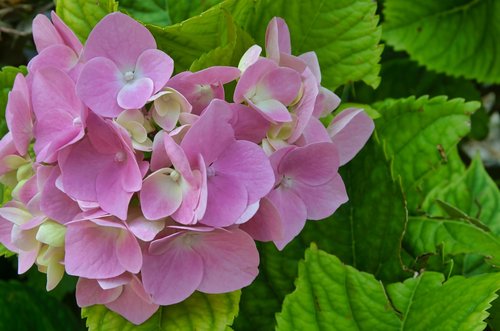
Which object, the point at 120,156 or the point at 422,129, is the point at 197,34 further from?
the point at 422,129

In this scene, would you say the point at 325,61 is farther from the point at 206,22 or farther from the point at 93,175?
the point at 93,175

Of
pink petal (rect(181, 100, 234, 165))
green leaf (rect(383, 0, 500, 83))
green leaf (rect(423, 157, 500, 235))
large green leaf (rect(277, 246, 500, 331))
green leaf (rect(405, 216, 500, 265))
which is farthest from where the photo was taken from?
green leaf (rect(383, 0, 500, 83))

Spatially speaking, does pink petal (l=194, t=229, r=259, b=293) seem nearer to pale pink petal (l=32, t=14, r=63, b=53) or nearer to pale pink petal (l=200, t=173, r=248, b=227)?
pale pink petal (l=200, t=173, r=248, b=227)

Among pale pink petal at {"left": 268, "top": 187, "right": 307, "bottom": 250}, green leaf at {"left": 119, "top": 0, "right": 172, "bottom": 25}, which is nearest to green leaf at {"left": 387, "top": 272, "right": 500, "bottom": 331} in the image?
pale pink petal at {"left": 268, "top": 187, "right": 307, "bottom": 250}

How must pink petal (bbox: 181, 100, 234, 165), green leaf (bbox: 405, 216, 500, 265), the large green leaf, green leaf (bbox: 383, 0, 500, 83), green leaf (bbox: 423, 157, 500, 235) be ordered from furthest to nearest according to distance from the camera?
green leaf (bbox: 383, 0, 500, 83), green leaf (bbox: 423, 157, 500, 235), green leaf (bbox: 405, 216, 500, 265), the large green leaf, pink petal (bbox: 181, 100, 234, 165)

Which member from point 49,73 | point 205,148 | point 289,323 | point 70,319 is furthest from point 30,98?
point 70,319

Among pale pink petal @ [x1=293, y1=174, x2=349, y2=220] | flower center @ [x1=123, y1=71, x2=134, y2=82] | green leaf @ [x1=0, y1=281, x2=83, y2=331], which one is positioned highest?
flower center @ [x1=123, y1=71, x2=134, y2=82]
